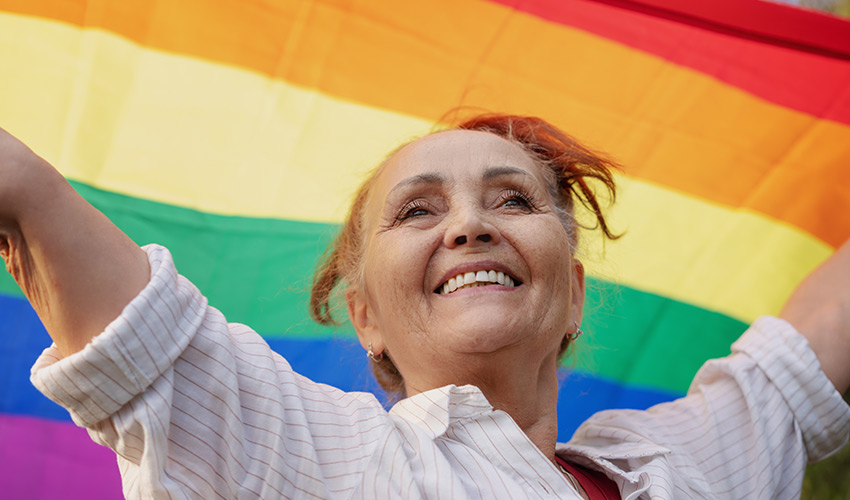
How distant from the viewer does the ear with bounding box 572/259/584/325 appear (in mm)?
2090

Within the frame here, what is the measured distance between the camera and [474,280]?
5.60ft

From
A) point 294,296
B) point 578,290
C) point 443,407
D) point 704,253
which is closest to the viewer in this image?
point 443,407

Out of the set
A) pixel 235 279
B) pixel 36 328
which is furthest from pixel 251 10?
pixel 36 328

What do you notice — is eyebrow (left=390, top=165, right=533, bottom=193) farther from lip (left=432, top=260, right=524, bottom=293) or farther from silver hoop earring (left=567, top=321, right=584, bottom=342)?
silver hoop earring (left=567, top=321, right=584, bottom=342)

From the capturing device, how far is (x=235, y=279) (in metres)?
2.40

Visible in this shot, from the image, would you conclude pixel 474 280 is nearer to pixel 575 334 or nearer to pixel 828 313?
pixel 575 334

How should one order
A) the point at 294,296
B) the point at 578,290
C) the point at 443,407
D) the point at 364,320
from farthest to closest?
the point at 294,296 → the point at 578,290 → the point at 364,320 → the point at 443,407

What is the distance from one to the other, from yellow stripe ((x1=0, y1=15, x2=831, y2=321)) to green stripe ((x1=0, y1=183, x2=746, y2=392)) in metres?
0.05

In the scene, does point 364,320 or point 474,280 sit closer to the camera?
point 474,280

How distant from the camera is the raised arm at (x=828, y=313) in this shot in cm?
217

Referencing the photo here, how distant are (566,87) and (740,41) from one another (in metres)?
0.59

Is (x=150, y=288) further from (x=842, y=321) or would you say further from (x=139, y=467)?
(x=842, y=321)

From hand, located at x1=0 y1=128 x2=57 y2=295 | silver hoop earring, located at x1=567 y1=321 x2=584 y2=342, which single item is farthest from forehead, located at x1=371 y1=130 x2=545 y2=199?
hand, located at x1=0 y1=128 x2=57 y2=295

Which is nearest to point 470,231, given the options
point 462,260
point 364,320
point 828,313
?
point 462,260
